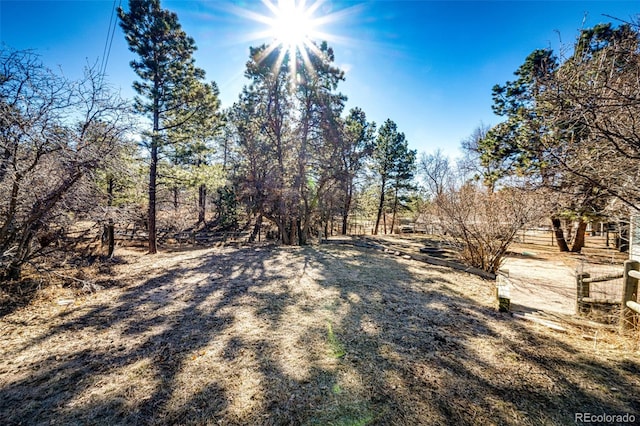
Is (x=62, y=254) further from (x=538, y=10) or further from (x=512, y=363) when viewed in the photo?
(x=538, y=10)

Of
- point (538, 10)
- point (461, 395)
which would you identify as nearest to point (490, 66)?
point (538, 10)

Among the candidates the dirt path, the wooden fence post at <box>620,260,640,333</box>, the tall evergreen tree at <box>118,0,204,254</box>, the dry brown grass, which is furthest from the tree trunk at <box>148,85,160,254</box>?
the wooden fence post at <box>620,260,640,333</box>

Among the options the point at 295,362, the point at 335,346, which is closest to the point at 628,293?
the point at 335,346

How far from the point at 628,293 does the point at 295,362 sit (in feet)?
15.8

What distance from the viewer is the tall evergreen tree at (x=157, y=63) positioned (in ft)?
31.3

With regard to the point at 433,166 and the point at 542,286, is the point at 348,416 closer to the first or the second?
the point at 542,286

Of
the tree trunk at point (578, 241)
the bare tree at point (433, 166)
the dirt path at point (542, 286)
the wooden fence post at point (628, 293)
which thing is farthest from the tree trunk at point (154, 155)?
the bare tree at point (433, 166)

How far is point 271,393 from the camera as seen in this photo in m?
2.29

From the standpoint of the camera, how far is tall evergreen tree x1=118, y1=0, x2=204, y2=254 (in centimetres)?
954

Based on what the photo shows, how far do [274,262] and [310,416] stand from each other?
20.7ft

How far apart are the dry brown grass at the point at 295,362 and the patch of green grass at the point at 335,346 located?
0.02m

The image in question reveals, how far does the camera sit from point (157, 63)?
32.7 feet

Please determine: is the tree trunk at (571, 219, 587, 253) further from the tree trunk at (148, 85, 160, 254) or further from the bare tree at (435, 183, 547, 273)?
the tree trunk at (148, 85, 160, 254)

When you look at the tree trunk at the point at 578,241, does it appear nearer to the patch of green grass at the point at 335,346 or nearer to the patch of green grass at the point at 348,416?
the patch of green grass at the point at 335,346
